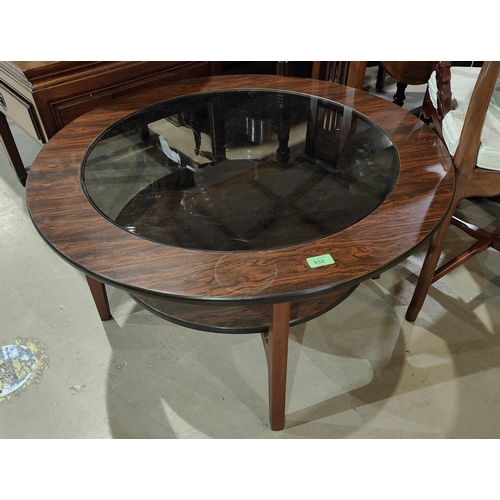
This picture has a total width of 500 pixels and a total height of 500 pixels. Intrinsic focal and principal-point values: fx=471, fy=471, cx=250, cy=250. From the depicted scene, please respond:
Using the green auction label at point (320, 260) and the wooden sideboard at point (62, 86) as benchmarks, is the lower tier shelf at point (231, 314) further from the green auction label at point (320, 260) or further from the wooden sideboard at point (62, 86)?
the wooden sideboard at point (62, 86)

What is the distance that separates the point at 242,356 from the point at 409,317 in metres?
0.56

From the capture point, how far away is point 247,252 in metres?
0.98

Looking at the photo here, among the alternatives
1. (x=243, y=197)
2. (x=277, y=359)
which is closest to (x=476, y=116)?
(x=243, y=197)

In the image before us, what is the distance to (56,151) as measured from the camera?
49.8 inches

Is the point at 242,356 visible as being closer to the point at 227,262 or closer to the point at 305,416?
the point at 305,416

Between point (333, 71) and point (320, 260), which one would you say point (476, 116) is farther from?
point (333, 71)

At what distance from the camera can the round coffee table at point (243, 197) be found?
0.93 m

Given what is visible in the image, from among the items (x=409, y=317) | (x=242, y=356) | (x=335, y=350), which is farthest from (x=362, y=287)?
(x=242, y=356)

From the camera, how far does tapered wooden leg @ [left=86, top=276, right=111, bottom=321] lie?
1.44 m

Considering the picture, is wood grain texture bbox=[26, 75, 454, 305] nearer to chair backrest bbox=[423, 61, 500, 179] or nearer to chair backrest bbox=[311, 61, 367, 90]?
chair backrest bbox=[423, 61, 500, 179]

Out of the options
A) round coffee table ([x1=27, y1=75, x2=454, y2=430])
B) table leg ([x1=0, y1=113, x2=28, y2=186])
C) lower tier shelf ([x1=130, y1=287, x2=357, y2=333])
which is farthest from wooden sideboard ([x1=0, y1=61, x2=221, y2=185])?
lower tier shelf ([x1=130, y1=287, x2=357, y2=333])

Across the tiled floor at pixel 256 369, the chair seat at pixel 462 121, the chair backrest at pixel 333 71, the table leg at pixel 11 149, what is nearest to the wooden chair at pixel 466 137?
the chair seat at pixel 462 121

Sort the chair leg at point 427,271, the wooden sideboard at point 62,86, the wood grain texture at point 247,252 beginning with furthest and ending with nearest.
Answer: the wooden sideboard at point 62,86
the chair leg at point 427,271
the wood grain texture at point 247,252

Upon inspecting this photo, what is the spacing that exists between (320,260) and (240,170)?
1.45ft
